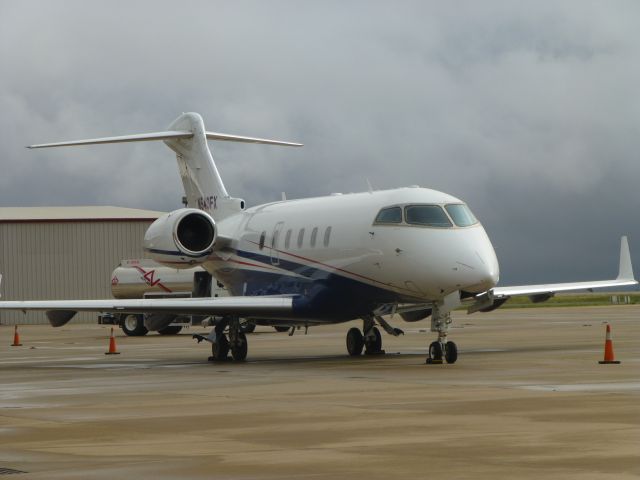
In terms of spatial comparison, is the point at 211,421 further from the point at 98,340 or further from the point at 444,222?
the point at 98,340

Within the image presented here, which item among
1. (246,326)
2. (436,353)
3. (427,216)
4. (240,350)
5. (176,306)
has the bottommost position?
(436,353)

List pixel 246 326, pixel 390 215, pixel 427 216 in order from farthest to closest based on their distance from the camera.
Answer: pixel 246 326, pixel 390 215, pixel 427 216

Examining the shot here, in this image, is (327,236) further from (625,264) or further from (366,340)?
(625,264)

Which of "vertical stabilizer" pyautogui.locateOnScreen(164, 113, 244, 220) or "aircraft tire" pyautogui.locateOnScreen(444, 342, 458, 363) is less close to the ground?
"vertical stabilizer" pyautogui.locateOnScreen(164, 113, 244, 220)

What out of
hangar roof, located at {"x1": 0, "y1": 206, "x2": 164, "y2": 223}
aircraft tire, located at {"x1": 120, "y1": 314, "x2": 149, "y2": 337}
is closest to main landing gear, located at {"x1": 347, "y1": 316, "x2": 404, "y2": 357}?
aircraft tire, located at {"x1": 120, "y1": 314, "x2": 149, "y2": 337}

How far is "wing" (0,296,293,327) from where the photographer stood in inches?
1032

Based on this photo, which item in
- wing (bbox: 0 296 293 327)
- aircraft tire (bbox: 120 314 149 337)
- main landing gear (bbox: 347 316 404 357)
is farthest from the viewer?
aircraft tire (bbox: 120 314 149 337)

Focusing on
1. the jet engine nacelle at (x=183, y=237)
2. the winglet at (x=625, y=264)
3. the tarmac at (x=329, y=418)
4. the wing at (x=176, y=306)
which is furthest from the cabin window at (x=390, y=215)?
the winglet at (x=625, y=264)

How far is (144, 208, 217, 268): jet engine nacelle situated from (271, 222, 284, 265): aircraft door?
1503mm

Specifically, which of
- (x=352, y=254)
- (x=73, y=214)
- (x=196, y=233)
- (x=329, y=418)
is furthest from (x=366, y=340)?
(x=73, y=214)

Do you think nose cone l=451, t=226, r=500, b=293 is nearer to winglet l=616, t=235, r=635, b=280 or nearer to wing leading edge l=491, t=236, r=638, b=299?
wing leading edge l=491, t=236, r=638, b=299

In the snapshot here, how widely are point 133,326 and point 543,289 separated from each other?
77.1ft

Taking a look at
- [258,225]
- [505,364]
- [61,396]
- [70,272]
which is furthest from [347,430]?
[70,272]

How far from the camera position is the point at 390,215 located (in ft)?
82.7
